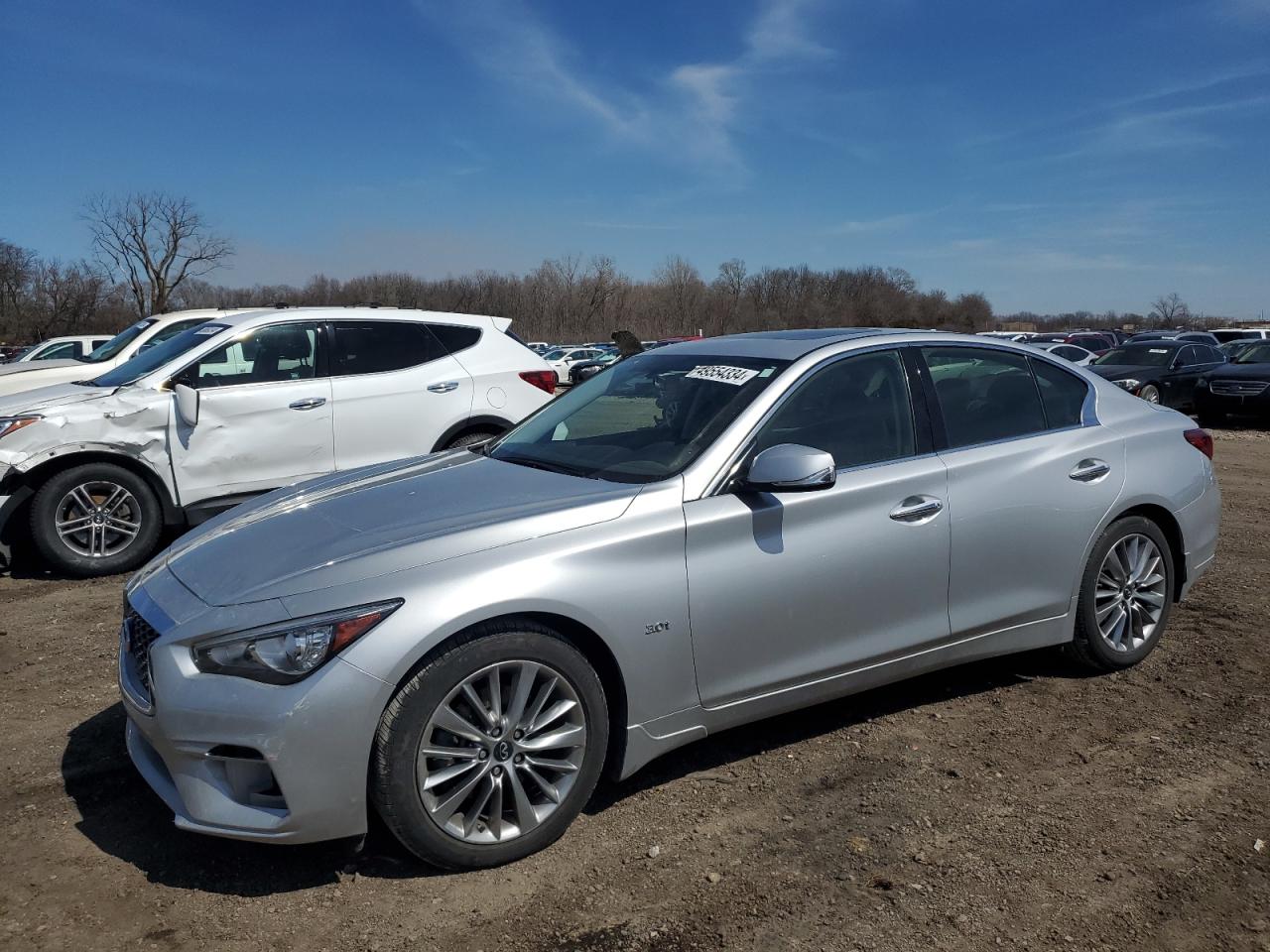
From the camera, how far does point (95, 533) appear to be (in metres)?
7.00

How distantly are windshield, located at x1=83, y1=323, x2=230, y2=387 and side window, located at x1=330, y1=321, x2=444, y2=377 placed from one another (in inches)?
33.6

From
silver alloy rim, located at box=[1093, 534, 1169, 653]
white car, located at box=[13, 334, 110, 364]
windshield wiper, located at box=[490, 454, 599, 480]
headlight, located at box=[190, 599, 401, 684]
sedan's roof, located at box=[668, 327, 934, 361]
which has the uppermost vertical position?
white car, located at box=[13, 334, 110, 364]

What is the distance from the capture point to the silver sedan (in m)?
2.96

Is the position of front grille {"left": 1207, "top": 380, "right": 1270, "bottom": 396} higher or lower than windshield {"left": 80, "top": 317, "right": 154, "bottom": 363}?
lower

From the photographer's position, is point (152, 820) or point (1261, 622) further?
point (1261, 622)

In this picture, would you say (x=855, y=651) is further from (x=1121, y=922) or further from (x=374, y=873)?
(x=374, y=873)

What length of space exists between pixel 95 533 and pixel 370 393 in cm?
212

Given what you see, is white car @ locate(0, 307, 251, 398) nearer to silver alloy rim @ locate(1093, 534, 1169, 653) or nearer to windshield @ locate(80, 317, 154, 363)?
windshield @ locate(80, 317, 154, 363)

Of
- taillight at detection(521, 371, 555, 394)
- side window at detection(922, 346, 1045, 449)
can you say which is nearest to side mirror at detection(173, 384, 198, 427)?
taillight at detection(521, 371, 555, 394)

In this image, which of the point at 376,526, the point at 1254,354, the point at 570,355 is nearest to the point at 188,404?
the point at 376,526

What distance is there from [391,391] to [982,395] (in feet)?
15.4

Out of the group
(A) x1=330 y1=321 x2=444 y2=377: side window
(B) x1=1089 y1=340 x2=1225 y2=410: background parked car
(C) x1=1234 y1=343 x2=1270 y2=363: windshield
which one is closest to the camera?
(A) x1=330 y1=321 x2=444 y2=377: side window

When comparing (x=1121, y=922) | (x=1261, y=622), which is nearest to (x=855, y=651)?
(x=1121, y=922)

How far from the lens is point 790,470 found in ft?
11.4
